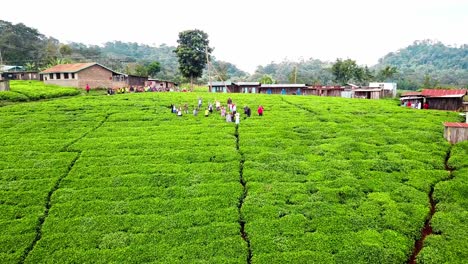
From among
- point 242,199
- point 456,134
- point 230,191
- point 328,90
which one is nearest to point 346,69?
point 328,90

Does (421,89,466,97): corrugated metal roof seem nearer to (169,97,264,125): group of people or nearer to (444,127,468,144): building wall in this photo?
(444,127,468,144): building wall

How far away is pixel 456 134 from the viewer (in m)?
32.7

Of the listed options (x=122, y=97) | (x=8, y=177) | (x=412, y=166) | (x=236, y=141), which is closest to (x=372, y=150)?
(x=412, y=166)

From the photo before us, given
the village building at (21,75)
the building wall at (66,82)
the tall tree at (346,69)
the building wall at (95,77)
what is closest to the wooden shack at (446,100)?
the tall tree at (346,69)

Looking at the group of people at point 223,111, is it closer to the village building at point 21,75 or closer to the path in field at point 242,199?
the path in field at point 242,199

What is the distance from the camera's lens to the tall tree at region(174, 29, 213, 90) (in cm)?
7575

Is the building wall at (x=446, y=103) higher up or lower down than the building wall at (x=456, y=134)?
higher up

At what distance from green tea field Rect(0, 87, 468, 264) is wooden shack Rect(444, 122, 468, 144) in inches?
39.0

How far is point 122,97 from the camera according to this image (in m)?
53.9

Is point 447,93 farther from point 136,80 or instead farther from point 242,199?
point 136,80

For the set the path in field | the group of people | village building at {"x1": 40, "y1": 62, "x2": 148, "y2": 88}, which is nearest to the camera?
the path in field

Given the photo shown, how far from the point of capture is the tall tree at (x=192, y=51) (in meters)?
75.8

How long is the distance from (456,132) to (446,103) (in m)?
18.0

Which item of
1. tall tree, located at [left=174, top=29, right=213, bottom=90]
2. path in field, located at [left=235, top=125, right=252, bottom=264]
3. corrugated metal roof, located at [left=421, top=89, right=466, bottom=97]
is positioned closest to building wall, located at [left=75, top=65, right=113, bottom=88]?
tall tree, located at [left=174, top=29, right=213, bottom=90]
